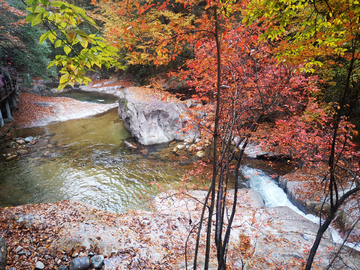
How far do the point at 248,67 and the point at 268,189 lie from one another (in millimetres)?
5758

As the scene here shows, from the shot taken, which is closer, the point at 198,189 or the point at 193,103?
the point at 198,189

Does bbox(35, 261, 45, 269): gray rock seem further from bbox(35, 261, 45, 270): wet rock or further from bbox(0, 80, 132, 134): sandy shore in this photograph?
bbox(0, 80, 132, 134): sandy shore

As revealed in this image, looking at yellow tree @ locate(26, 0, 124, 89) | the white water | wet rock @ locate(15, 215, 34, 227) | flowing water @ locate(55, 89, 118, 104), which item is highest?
yellow tree @ locate(26, 0, 124, 89)

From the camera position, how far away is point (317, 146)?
6.41m

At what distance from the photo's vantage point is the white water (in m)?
7.05

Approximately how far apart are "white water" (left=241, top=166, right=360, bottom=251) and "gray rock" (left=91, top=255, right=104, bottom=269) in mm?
6348

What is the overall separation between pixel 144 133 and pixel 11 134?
28.2ft

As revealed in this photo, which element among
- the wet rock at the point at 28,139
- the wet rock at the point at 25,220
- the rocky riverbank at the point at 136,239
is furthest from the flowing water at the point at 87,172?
the wet rock at the point at 25,220

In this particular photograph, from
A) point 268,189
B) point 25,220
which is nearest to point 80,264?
point 25,220

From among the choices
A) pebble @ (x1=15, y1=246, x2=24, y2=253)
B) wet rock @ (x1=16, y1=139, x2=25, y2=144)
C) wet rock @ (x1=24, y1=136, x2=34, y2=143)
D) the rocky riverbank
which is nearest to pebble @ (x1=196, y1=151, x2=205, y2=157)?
the rocky riverbank

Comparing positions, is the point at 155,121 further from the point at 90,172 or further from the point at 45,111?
the point at 45,111

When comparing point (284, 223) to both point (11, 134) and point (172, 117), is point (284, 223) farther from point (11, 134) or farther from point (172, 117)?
point (11, 134)

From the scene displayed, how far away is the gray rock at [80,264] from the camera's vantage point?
3561 millimetres

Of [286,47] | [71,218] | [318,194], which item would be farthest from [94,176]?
[318,194]
